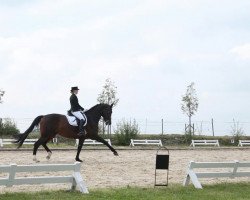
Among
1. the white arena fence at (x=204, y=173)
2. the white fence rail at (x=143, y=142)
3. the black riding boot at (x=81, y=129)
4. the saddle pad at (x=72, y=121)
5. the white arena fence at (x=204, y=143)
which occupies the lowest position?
the white arena fence at (x=204, y=173)

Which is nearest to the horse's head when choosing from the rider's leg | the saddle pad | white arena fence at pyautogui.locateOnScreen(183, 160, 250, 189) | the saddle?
the saddle

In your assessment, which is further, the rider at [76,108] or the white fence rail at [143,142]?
the white fence rail at [143,142]

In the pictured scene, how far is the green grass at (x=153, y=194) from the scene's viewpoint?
10953mm

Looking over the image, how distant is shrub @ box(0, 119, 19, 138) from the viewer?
3672cm

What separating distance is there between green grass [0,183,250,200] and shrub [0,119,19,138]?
25338 millimetres

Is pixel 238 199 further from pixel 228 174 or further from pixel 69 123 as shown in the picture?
pixel 69 123

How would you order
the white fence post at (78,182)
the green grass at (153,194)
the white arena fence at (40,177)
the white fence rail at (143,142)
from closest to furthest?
the green grass at (153,194), the white arena fence at (40,177), the white fence post at (78,182), the white fence rail at (143,142)

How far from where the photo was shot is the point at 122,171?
54.9 feet

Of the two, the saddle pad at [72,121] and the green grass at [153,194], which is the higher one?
the saddle pad at [72,121]

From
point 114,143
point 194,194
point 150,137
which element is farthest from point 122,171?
point 150,137

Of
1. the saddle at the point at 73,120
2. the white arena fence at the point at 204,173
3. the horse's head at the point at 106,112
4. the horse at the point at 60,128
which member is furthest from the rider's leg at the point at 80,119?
the white arena fence at the point at 204,173

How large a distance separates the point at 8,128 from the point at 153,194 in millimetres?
26829

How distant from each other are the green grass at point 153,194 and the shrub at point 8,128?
83.1ft

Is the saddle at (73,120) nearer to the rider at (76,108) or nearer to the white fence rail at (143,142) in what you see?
the rider at (76,108)
